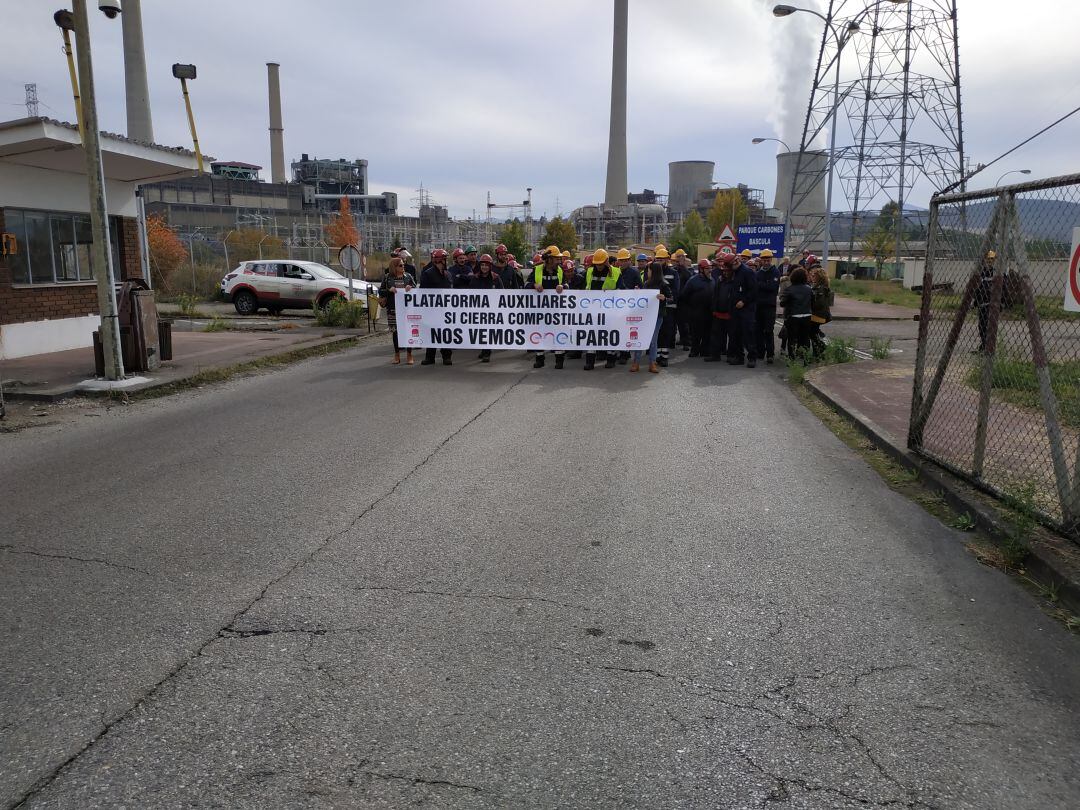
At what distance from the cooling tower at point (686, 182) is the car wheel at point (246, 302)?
11674cm

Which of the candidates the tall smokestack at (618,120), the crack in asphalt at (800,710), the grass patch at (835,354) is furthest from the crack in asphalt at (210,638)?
the tall smokestack at (618,120)

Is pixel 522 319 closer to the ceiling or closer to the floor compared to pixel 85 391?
closer to the ceiling

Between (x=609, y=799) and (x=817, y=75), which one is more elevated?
(x=817, y=75)

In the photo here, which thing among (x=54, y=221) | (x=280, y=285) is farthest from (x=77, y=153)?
(x=280, y=285)

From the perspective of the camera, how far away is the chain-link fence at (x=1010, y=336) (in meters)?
5.18

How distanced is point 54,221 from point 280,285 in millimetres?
10485

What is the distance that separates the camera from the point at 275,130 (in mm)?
102312

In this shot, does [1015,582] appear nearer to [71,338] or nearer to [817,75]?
[71,338]

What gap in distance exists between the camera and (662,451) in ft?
25.8

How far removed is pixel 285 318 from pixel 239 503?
65.3 feet

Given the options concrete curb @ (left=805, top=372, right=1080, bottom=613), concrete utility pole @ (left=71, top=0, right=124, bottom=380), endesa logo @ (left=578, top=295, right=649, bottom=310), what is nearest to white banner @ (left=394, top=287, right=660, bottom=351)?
endesa logo @ (left=578, top=295, right=649, bottom=310)

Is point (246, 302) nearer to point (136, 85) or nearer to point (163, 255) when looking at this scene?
point (163, 255)

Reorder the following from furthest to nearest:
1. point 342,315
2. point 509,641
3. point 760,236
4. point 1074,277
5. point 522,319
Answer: point 760,236 < point 342,315 < point 522,319 < point 1074,277 < point 509,641

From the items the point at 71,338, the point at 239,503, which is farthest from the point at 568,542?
the point at 71,338
